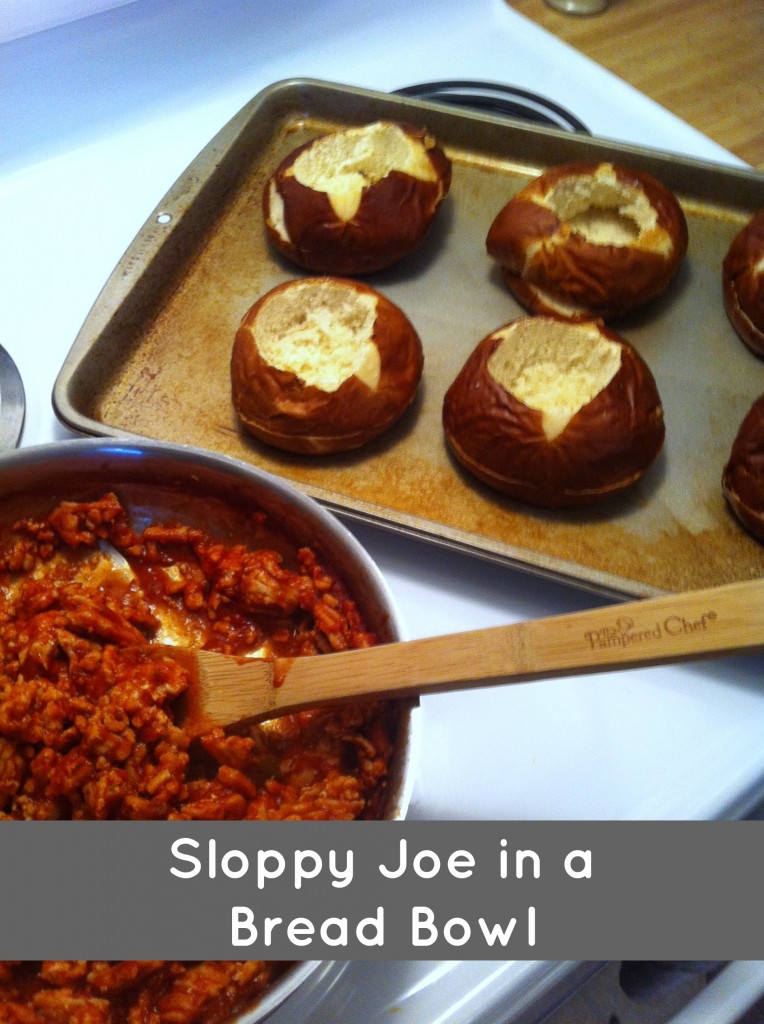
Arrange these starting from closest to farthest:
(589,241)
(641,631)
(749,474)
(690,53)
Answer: (641,631)
(749,474)
(589,241)
(690,53)

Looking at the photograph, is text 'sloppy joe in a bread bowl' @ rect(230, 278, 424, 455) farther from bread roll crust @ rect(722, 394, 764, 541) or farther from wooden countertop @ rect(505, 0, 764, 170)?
wooden countertop @ rect(505, 0, 764, 170)

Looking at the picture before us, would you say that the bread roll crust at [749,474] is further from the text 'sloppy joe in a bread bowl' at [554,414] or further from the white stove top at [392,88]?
the white stove top at [392,88]

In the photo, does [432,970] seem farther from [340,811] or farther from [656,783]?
[656,783]

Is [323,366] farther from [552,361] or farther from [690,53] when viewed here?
[690,53]

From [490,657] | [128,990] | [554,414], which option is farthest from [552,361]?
[128,990]

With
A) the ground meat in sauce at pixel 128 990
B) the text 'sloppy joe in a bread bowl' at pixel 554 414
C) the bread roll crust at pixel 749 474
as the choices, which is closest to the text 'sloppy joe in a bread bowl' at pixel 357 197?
the text 'sloppy joe in a bread bowl' at pixel 554 414
